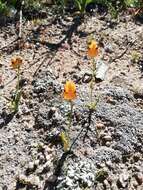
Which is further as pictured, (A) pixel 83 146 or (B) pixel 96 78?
(B) pixel 96 78

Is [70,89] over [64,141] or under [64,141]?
over

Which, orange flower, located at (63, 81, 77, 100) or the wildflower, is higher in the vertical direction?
orange flower, located at (63, 81, 77, 100)

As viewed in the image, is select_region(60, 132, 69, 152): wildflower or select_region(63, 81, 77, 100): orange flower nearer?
select_region(63, 81, 77, 100): orange flower

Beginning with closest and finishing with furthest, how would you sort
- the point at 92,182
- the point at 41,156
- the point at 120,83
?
the point at 92,182 → the point at 41,156 → the point at 120,83

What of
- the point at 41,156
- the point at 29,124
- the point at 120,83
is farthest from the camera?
the point at 120,83

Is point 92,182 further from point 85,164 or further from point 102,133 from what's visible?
point 102,133

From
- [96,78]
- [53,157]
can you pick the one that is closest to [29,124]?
[53,157]

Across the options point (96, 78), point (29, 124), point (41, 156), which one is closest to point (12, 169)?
point (41, 156)

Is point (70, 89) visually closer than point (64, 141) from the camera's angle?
Yes

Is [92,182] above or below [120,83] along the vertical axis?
below

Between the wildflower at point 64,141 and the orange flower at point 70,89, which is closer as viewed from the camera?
the orange flower at point 70,89

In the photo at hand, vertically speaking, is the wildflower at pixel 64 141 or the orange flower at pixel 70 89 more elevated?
the orange flower at pixel 70 89
